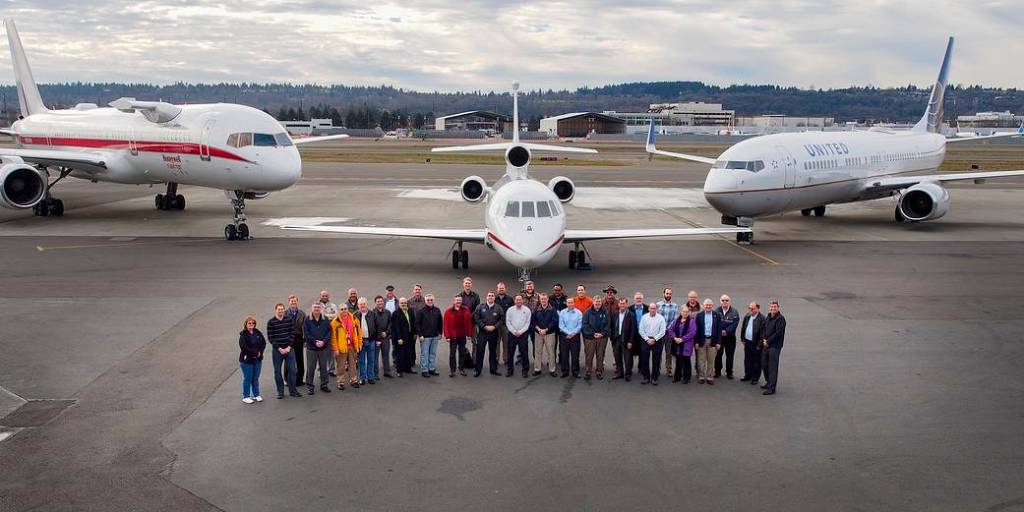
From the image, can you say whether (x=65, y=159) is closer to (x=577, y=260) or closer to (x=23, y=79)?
(x=23, y=79)

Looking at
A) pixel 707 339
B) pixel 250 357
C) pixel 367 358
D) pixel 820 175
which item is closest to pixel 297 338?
pixel 250 357

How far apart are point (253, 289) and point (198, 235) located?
10072 mm

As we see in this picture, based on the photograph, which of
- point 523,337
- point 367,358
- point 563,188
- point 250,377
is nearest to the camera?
point 250,377

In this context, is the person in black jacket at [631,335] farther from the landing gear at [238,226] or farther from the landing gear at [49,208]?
the landing gear at [49,208]

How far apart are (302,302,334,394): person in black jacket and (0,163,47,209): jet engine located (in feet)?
73.4

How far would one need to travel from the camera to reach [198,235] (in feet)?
89.9

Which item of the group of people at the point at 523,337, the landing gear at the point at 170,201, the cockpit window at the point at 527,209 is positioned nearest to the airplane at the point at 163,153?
the landing gear at the point at 170,201

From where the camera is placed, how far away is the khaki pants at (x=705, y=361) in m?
12.3

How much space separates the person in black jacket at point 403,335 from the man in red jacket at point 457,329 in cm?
55

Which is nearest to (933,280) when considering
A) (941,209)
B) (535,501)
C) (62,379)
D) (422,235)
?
(941,209)

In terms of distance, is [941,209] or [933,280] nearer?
[933,280]

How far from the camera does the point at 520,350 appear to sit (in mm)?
12594

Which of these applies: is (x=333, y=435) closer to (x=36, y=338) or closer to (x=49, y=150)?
(x=36, y=338)

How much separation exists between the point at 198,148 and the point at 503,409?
19.8m
